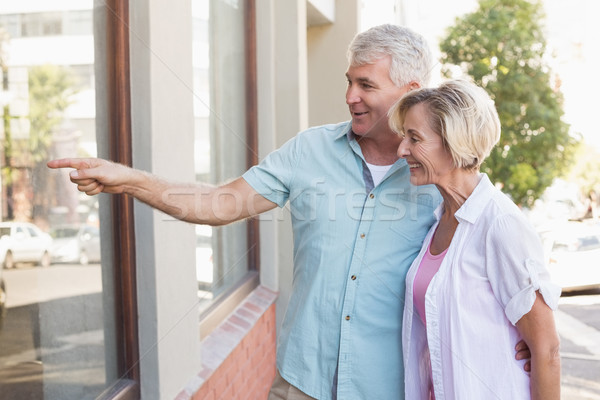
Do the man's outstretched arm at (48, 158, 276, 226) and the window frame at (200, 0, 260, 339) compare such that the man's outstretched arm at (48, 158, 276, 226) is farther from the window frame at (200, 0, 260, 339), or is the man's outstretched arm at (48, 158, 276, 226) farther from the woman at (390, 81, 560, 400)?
the window frame at (200, 0, 260, 339)

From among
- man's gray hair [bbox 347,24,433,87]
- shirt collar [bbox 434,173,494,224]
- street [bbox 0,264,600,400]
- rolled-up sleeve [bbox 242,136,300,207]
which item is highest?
man's gray hair [bbox 347,24,433,87]

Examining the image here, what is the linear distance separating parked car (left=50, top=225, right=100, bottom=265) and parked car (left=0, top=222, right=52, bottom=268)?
0.05 m

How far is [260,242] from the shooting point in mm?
5238

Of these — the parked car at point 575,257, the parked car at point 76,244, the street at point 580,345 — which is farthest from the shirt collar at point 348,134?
the parked car at point 575,257

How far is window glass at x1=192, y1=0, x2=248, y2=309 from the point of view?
400cm

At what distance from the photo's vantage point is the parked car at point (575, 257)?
12703mm

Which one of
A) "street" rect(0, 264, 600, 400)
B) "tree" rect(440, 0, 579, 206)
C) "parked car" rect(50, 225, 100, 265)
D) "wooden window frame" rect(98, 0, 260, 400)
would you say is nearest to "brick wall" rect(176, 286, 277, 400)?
"wooden window frame" rect(98, 0, 260, 400)

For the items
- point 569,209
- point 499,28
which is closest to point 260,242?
point 499,28

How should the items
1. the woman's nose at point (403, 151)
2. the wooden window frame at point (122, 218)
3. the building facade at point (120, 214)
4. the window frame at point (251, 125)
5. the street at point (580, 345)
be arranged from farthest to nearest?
the street at point (580, 345) < the window frame at point (251, 125) < the wooden window frame at point (122, 218) < the building facade at point (120, 214) < the woman's nose at point (403, 151)

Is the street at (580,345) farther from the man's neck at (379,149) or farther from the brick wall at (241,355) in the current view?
the man's neck at (379,149)

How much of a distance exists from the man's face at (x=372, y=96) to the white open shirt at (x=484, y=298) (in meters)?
0.47

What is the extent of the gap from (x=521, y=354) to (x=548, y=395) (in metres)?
0.13

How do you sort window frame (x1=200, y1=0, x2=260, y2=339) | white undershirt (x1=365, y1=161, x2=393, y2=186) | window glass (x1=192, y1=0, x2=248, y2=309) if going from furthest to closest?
1. window frame (x1=200, y1=0, x2=260, y2=339)
2. window glass (x1=192, y1=0, x2=248, y2=309)
3. white undershirt (x1=365, y1=161, x2=393, y2=186)

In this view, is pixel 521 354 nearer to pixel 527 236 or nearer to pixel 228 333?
pixel 527 236
